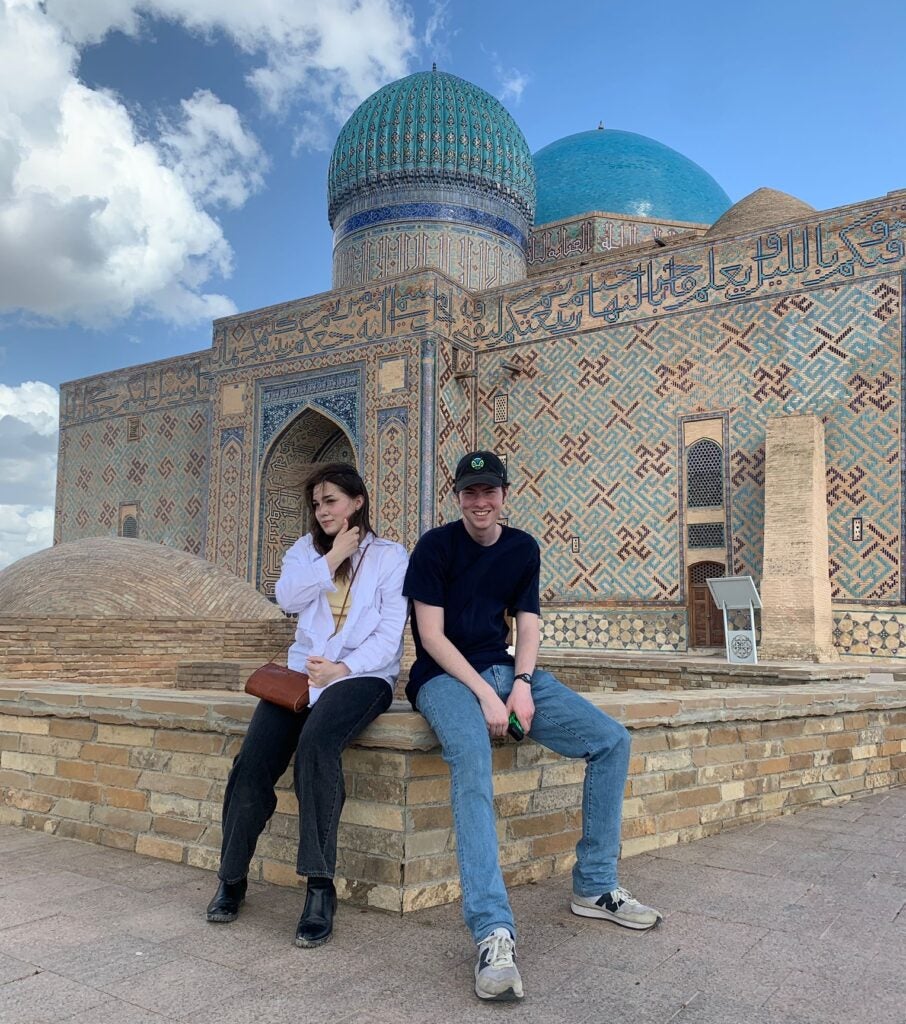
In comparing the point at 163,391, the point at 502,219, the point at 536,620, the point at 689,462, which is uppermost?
the point at 502,219

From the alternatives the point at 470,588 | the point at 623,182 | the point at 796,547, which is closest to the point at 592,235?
the point at 623,182

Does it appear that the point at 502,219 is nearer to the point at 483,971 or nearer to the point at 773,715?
the point at 773,715

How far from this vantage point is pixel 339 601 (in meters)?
2.39

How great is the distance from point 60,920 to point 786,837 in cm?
221

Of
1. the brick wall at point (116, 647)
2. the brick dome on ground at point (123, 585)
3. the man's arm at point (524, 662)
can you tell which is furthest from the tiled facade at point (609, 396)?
the man's arm at point (524, 662)

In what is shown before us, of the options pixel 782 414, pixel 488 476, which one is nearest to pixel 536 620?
pixel 488 476

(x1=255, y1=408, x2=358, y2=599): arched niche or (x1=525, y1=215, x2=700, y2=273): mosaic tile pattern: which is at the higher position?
(x1=525, y1=215, x2=700, y2=273): mosaic tile pattern

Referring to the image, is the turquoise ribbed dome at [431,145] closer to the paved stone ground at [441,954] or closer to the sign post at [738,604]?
the sign post at [738,604]

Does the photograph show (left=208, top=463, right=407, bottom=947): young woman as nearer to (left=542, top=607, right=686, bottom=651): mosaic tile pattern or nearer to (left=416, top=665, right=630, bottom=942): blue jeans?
(left=416, top=665, right=630, bottom=942): blue jeans

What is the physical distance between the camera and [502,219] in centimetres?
1509

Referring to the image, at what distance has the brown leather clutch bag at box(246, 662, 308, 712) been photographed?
220 cm

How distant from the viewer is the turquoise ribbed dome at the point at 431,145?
577 inches

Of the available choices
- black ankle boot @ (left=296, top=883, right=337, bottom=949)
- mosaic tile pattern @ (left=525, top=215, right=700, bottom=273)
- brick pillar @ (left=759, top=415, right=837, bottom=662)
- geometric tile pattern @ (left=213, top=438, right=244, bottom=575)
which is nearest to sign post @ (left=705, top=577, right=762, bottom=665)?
brick pillar @ (left=759, top=415, right=837, bottom=662)

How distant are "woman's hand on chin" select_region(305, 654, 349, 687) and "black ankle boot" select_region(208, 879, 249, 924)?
478 millimetres
